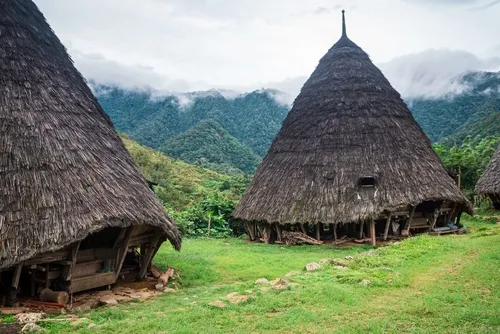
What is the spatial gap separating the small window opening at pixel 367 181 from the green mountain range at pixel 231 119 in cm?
2779

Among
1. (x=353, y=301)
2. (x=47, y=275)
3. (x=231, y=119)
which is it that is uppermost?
(x=231, y=119)

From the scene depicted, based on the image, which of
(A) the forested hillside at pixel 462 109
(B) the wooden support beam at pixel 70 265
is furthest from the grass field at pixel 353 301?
(A) the forested hillside at pixel 462 109

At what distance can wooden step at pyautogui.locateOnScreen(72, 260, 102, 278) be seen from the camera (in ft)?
37.4

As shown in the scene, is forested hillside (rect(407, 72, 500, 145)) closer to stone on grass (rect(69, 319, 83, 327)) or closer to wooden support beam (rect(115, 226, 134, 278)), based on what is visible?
wooden support beam (rect(115, 226, 134, 278))

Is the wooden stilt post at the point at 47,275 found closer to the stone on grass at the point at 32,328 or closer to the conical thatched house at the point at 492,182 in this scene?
the stone on grass at the point at 32,328

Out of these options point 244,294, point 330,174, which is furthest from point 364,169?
point 244,294

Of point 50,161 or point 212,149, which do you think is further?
point 212,149

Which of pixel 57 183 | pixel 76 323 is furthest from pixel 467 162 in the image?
pixel 76 323

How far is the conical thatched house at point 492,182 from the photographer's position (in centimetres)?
2561

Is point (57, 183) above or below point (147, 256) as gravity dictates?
above

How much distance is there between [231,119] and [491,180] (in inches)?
1704

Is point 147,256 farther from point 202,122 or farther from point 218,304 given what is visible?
point 202,122

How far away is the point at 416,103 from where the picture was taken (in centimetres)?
6269

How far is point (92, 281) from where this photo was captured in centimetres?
1141
